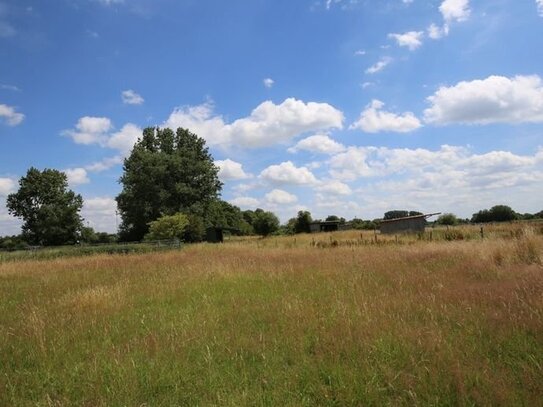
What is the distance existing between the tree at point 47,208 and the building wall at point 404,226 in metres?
51.7

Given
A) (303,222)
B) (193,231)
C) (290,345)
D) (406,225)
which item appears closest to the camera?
(290,345)

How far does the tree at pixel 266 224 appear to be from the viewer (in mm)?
62844

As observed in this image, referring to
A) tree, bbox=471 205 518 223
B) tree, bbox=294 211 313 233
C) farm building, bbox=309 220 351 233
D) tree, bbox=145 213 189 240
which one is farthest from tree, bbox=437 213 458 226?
tree, bbox=145 213 189 240

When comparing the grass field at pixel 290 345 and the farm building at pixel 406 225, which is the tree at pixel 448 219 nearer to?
the farm building at pixel 406 225

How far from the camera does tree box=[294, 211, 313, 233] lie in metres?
64.9

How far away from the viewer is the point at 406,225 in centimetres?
4272

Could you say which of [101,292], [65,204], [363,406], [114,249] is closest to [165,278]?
[101,292]

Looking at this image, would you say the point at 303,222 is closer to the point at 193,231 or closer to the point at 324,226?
the point at 324,226

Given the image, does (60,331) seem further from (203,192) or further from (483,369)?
(203,192)

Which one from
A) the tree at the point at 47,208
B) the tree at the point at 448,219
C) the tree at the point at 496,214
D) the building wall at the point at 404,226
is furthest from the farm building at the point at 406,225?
the tree at the point at 47,208

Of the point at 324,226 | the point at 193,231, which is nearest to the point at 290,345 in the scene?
the point at 193,231

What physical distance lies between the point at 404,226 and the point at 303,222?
78.7 ft

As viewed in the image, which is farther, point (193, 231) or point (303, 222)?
point (303, 222)

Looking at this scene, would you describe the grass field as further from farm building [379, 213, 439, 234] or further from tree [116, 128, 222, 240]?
tree [116, 128, 222, 240]
